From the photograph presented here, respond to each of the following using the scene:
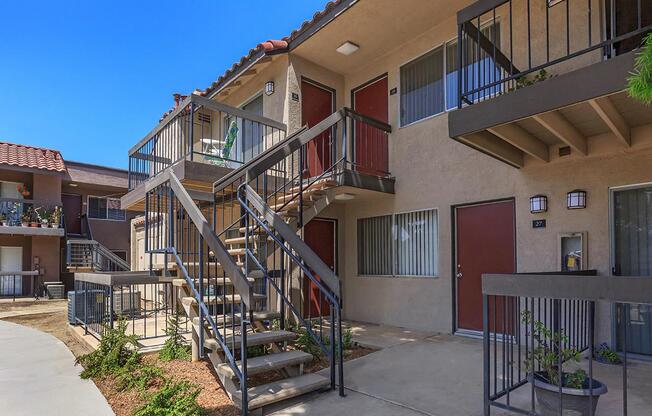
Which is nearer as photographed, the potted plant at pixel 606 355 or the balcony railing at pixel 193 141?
the potted plant at pixel 606 355

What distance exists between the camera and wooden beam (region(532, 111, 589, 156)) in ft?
14.2

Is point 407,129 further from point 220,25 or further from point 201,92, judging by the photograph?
point 220,25

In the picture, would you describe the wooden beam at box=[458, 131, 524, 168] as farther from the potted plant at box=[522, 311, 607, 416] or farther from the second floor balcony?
the potted plant at box=[522, 311, 607, 416]

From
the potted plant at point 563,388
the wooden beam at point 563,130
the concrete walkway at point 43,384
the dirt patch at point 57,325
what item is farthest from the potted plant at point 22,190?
the potted plant at point 563,388

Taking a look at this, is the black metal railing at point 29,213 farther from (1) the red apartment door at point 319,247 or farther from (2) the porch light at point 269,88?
(1) the red apartment door at point 319,247

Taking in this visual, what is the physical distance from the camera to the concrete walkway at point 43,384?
12.8 feet

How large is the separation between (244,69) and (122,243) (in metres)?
13.7

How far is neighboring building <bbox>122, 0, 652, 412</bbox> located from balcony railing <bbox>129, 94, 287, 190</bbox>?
0.05 m

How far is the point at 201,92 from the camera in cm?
1083

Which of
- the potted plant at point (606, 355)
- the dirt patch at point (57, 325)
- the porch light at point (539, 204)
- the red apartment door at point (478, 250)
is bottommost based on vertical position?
the dirt patch at point (57, 325)

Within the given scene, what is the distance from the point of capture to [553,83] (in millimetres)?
3920

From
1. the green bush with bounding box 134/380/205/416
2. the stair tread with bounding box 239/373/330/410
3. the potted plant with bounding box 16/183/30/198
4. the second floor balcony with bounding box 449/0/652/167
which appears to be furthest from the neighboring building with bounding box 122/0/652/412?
the potted plant with bounding box 16/183/30/198

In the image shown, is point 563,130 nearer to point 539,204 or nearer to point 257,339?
point 539,204

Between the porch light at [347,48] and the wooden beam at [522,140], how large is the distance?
163 inches
